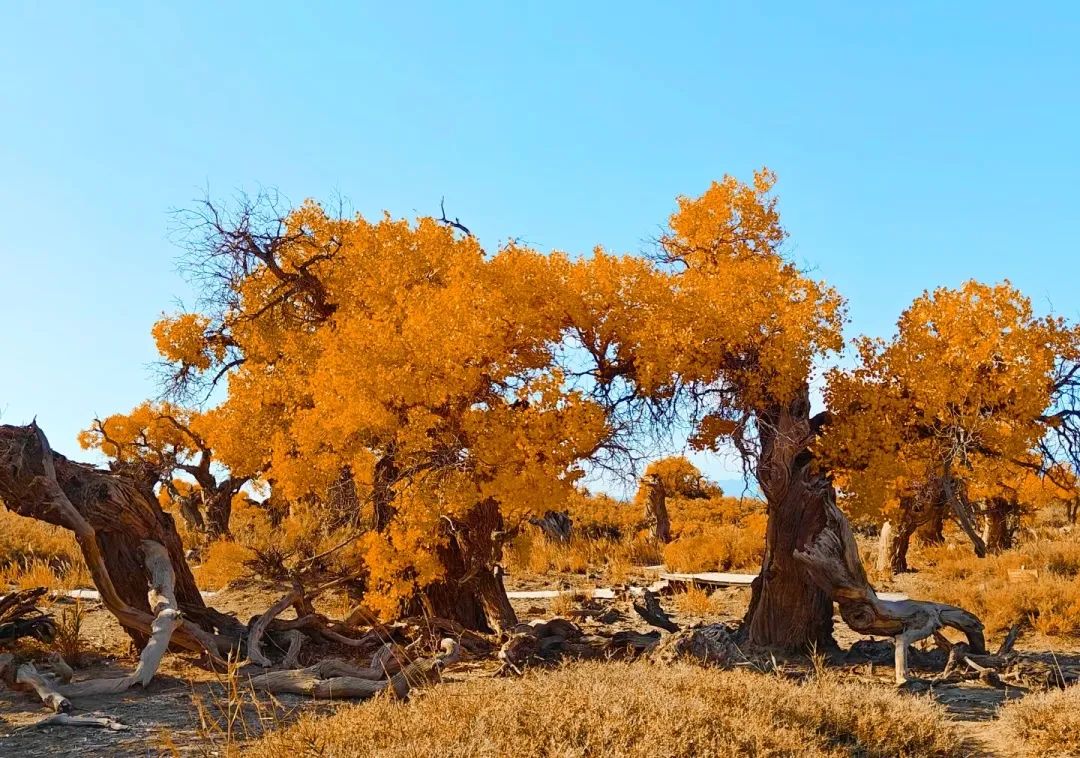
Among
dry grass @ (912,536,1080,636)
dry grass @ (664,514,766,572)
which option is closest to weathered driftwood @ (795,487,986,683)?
dry grass @ (912,536,1080,636)

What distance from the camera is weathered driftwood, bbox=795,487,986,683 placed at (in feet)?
34.6

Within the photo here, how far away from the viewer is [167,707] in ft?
27.7

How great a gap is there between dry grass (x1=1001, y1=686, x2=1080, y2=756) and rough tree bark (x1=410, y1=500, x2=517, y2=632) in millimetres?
6516

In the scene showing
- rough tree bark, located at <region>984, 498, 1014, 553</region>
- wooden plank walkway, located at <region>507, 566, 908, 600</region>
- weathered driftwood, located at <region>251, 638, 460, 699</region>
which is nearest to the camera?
weathered driftwood, located at <region>251, 638, 460, 699</region>

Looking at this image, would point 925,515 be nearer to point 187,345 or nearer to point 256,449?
point 256,449

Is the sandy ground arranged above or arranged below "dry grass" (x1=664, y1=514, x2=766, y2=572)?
below

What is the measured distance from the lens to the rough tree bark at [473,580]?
1200 cm

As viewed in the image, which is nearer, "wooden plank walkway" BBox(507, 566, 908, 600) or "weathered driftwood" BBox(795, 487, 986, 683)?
"weathered driftwood" BBox(795, 487, 986, 683)

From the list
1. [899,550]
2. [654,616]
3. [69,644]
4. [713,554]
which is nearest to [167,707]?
[69,644]

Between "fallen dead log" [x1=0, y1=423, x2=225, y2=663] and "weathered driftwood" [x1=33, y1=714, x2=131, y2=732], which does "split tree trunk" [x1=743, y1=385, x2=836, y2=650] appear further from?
"weathered driftwood" [x1=33, y1=714, x2=131, y2=732]

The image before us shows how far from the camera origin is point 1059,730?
707 cm

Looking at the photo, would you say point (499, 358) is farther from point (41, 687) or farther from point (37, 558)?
point (37, 558)

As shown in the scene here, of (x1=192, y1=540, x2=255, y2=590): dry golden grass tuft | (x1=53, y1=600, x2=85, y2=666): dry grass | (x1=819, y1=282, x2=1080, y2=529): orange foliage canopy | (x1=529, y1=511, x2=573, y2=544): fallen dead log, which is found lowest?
(x1=53, y1=600, x2=85, y2=666): dry grass

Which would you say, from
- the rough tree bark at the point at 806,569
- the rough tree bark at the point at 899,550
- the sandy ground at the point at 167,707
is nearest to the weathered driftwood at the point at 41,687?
the sandy ground at the point at 167,707
